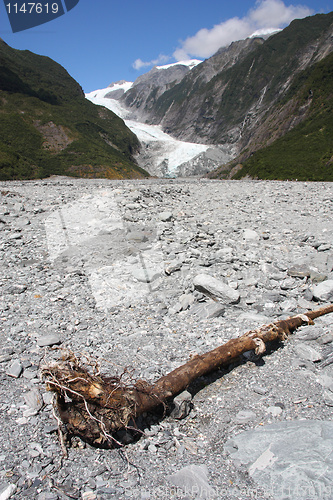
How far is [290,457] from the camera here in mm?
2766

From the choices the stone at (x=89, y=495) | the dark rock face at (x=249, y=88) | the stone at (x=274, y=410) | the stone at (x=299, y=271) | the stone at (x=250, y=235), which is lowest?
the stone at (x=274, y=410)

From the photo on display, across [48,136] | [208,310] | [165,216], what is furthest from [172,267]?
[48,136]

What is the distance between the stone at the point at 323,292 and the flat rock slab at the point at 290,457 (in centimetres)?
312

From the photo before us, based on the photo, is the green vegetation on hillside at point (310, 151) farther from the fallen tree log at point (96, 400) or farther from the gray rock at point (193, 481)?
the gray rock at point (193, 481)

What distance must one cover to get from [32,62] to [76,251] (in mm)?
124455

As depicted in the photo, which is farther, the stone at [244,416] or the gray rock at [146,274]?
the gray rock at [146,274]

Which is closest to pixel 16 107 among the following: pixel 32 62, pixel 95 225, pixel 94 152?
pixel 94 152

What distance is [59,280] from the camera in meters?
7.04

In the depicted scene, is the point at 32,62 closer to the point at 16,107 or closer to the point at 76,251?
the point at 16,107

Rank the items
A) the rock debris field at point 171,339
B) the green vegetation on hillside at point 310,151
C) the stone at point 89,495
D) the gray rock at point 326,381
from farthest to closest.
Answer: the green vegetation on hillside at point 310,151 → the gray rock at point 326,381 → the rock debris field at point 171,339 → the stone at point 89,495

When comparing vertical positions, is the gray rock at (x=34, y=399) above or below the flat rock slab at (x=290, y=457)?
above

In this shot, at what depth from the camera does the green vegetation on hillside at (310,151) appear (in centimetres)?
2877

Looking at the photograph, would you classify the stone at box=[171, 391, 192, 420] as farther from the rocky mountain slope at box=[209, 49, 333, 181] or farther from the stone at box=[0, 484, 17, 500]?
the rocky mountain slope at box=[209, 49, 333, 181]

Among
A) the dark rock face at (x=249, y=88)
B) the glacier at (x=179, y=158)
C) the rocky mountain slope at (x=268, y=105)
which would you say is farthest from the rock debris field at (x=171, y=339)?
the glacier at (x=179, y=158)
